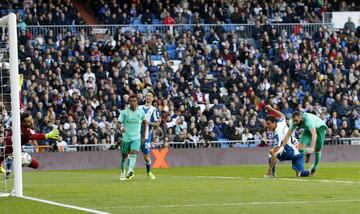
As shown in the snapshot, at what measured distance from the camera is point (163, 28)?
49.5m

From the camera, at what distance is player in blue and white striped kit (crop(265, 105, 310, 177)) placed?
2612 centimetres

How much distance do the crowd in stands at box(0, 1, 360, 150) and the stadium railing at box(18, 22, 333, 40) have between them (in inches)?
13.6

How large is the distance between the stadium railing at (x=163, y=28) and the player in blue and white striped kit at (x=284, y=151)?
797 inches

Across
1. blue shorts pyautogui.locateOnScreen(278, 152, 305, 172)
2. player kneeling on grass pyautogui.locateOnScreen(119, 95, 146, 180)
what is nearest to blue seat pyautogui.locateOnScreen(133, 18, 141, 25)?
player kneeling on grass pyautogui.locateOnScreen(119, 95, 146, 180)

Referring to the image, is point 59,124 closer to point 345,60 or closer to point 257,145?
point 257,145

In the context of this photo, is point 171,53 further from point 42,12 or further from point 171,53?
point 42,12

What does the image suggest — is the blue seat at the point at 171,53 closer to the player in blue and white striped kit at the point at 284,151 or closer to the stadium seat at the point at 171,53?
the stadium seat at the point at 171,53

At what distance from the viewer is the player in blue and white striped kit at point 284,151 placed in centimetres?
2612

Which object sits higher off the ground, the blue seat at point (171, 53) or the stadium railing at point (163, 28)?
the stadium railing at point (163, 28)

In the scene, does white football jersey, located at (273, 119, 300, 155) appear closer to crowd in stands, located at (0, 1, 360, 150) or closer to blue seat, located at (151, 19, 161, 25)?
crowd in stands, located at (0, 1, 360, 150)

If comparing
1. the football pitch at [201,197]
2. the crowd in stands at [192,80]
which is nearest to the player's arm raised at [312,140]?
the football pitch at [201,197]

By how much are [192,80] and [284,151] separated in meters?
19.4

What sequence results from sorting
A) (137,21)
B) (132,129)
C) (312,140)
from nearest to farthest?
(312,140)
(132,129)
(137,21)

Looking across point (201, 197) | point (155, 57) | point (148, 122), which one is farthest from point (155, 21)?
point (201, 197)
